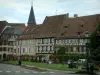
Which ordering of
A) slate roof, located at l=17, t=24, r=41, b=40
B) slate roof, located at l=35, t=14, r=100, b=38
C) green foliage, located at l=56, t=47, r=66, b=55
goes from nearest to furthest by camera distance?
slate roof, located at l=35, t=14, r=100, b=38 < green foliage, located at l=56, t=47, r=66, b=55 < slate roof, located at l=17, t=24, r=41, b=40

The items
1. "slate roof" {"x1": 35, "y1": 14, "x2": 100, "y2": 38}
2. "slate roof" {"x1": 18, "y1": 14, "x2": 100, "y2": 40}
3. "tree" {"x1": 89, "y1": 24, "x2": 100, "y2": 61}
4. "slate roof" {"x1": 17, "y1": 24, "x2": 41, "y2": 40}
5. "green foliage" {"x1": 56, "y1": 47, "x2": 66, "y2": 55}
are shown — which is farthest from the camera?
"slate roof" {"x1": 17, "y1": 24, "x2": 41, "y2": 40}

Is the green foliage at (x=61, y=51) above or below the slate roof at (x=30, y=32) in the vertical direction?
below

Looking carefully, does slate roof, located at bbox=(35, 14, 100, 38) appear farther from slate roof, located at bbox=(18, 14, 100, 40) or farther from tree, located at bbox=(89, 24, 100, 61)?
tree, located at bbox=(89, 24, 100, 61)

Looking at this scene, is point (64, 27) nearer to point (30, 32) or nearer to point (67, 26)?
point (67, 26)

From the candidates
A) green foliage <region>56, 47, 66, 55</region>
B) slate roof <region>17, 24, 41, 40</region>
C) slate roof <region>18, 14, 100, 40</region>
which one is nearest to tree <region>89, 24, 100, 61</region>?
slate roof <region>18, 14, 100, 40</region>

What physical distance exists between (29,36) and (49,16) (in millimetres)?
9301

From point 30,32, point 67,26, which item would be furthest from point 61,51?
point 30,32

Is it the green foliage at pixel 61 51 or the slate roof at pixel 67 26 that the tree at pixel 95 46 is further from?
the green foliage at pixel 61 51

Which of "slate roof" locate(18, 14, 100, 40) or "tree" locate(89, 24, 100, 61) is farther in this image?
"slate roof" locate(18, 14, 100, 40)

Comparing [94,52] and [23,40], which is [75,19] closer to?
[23,40]

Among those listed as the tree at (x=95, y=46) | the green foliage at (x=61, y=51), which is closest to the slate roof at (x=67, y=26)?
the green foliage at (x=61, y=51)

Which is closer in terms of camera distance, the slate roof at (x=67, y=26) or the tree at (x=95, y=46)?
the tree at (x=95, y=46)

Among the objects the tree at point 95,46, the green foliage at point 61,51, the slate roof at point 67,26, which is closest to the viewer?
the tree at point 95,46

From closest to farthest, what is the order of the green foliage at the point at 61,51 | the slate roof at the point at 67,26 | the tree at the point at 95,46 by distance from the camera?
the tree at the point at 95,46 < the slate roof at the point at 67,26 < the green foliage at the point at 61,51
